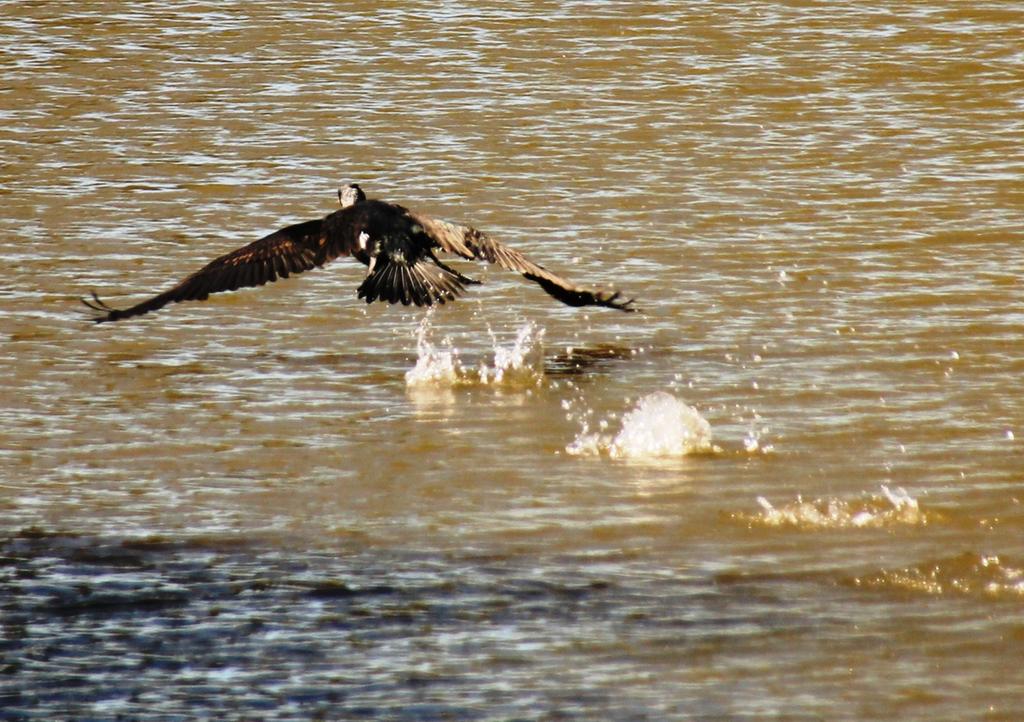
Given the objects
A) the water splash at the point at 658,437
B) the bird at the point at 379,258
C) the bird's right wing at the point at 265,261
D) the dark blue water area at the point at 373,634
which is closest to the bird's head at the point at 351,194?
the bird at the point at 379,258

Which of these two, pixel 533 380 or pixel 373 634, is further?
pixel 533 380

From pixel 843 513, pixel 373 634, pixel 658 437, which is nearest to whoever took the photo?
pixel 373 634

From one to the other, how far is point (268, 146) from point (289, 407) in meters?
4.86

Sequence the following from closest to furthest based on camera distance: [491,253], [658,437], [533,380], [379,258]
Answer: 1. [658,437]
2. [379,258]
3. [491,253]
4. [533,380]

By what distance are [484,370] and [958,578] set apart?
311cm

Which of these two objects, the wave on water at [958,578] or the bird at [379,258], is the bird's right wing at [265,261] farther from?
the wave on water at [958,578]

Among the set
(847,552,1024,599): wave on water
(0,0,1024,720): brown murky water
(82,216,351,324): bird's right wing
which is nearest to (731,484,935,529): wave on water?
(0,0,1024,720): brown murky water

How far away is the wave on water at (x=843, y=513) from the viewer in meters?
7.01

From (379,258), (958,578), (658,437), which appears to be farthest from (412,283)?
(958,578)

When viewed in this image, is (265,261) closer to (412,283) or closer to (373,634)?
(412,283)

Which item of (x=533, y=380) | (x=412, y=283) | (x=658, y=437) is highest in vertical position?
(x=412, y=283)

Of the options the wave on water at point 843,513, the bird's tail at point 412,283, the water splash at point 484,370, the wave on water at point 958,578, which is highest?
the bird's tail at point 412,283

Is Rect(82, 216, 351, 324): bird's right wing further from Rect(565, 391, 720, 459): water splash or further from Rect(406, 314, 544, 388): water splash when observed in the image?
Rect(565, 391, 720, 459): water splash

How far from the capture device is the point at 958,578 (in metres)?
6.46
